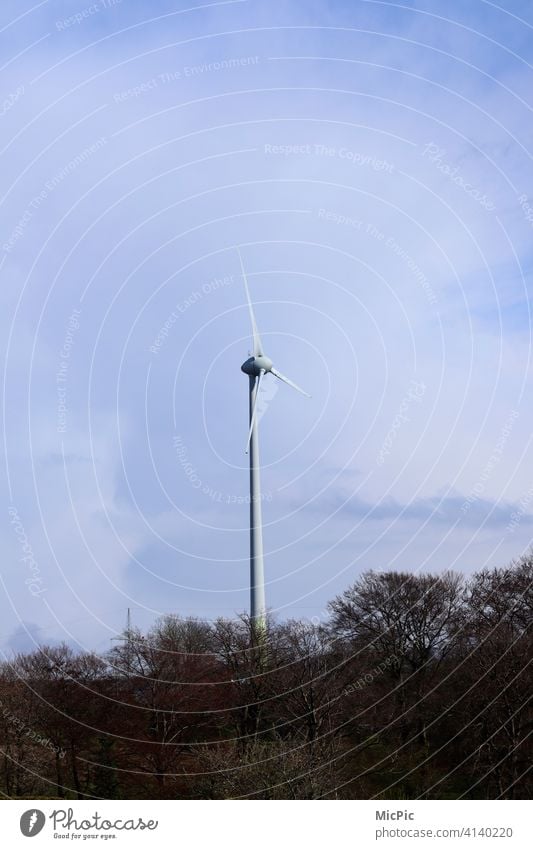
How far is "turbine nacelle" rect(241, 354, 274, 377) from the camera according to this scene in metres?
88.8

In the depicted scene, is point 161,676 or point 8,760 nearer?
point 8,760

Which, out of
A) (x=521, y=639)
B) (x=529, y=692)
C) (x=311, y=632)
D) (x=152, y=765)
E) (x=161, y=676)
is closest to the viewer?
(x=529, y=692)

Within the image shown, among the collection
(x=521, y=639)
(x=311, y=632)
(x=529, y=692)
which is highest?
(x=311, y=632)

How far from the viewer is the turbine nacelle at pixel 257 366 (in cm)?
8875

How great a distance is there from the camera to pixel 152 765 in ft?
209

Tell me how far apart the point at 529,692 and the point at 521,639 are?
15.4 feet

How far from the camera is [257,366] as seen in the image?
291ft
